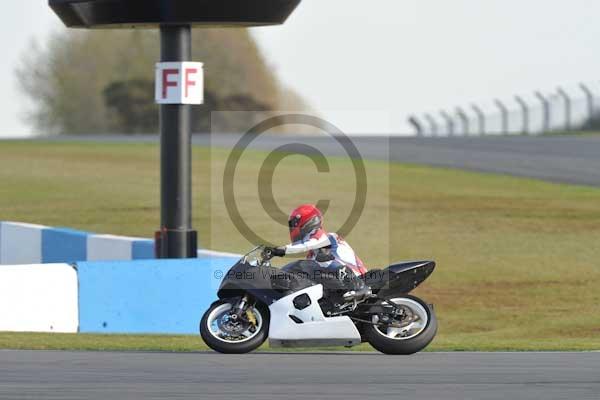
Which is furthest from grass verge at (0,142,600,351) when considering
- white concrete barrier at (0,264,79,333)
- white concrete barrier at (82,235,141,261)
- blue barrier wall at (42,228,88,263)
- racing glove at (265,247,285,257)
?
white concrete barrier at (82,235,141,261)

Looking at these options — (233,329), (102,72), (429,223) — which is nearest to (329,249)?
(233,329)

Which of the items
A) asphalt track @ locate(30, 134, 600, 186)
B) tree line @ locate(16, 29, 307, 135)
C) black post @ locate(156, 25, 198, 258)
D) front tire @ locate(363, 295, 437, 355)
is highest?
tree line @ locate(16, 29, 307, 135)

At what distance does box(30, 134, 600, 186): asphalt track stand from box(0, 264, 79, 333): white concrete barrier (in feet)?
50.6

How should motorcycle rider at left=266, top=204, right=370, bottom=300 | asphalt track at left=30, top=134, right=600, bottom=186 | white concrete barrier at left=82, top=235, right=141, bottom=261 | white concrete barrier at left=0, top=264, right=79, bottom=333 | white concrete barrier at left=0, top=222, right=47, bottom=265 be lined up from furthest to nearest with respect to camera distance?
asphalt track at left=30, top=134, right=600, bottom=186 < white concrete barrier at left=0, top=222, right=47, bottom=265 < white concrete barrier at left=82, top=235, right=141, bottom=261 < white concrete barrier at left=0, top=264, right=79, bottom=333 < motorcycle rider at left=266, top=204, right=370, bottom=300

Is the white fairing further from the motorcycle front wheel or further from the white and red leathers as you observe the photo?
the white and red leathers

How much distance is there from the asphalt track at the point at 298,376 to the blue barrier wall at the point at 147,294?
3.65 m

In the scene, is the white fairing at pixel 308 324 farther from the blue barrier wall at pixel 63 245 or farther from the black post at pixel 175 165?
the blue barrier wall at pixel 63 245

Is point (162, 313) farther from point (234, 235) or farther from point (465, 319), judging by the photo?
point (234, 235)

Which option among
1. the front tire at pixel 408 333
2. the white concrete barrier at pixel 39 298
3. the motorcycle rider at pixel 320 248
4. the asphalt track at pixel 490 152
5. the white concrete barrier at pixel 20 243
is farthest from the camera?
the asphalt track at pixel 490 152

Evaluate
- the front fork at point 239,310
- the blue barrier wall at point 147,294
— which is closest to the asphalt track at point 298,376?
the front fork at point 239,310

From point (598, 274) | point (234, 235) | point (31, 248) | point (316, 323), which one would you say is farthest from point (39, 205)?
point (316, 323)

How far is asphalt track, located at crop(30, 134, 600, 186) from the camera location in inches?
1166

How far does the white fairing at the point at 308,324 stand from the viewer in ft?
35.7

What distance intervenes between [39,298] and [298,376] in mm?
5376
